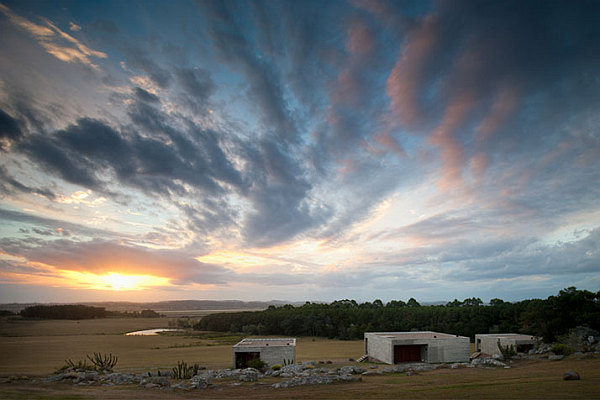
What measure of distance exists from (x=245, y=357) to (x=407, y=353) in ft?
61.5

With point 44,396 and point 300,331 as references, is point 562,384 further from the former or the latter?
point 300,331

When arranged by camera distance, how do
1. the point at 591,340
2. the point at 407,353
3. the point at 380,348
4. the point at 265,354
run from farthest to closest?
1. the point at 380,348
2. the point at 407,353
3. the point at 265,354
4. the point at 591,340

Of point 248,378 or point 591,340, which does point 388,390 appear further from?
point 591,340

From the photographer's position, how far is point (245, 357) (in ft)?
123

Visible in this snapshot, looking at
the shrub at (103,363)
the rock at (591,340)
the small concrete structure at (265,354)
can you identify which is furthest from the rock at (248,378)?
the rock at (591,340)

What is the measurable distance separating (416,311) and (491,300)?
62.2ft

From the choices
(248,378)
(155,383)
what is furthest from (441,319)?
(155,383)

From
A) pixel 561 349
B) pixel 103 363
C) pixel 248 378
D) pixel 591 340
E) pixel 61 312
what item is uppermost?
pixel 591 340

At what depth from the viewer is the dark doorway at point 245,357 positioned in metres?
37.0

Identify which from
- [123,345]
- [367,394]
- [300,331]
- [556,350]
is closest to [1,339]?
[123,345]

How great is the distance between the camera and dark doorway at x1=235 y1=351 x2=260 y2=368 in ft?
121

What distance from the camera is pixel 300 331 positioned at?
88.9m

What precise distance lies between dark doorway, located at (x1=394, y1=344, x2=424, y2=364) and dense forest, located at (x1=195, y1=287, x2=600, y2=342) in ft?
50.9

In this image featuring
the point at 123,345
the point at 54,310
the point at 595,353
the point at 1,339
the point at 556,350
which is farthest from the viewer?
the point at 54,310
